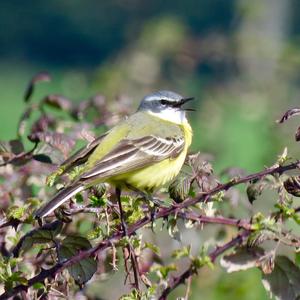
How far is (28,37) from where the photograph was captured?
30531 millimetres

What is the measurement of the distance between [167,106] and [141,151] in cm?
85

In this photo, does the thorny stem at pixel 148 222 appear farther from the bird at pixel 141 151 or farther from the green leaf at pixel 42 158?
the green leaf at pixel 42 158

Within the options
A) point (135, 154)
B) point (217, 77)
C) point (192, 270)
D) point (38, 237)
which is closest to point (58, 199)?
point (38, 237)

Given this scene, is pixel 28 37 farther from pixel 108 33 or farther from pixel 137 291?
pixel 137 291

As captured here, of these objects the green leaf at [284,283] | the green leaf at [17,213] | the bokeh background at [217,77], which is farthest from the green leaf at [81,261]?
the bokeh background at [217,77]

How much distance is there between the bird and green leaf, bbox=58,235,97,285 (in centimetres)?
22

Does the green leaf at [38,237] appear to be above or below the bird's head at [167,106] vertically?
above

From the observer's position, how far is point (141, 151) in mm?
4496

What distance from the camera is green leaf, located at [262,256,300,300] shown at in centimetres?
328

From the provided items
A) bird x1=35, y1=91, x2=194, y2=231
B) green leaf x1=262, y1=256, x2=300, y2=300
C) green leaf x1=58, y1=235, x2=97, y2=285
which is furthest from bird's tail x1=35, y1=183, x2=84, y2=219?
green leaf x1=262, y1=256, x2=300, y2=300

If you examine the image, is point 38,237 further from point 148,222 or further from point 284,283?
point 284,283

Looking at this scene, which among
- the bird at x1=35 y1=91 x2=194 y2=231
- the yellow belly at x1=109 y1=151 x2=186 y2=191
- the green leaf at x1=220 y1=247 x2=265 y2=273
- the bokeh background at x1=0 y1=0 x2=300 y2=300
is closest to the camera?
the green leaf at x1=220 y1=247 x2=265 y2=273

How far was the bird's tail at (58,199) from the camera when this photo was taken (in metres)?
3.22

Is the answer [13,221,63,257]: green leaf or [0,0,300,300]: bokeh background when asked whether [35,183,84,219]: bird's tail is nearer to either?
[13,221,63,257]: green leaf
